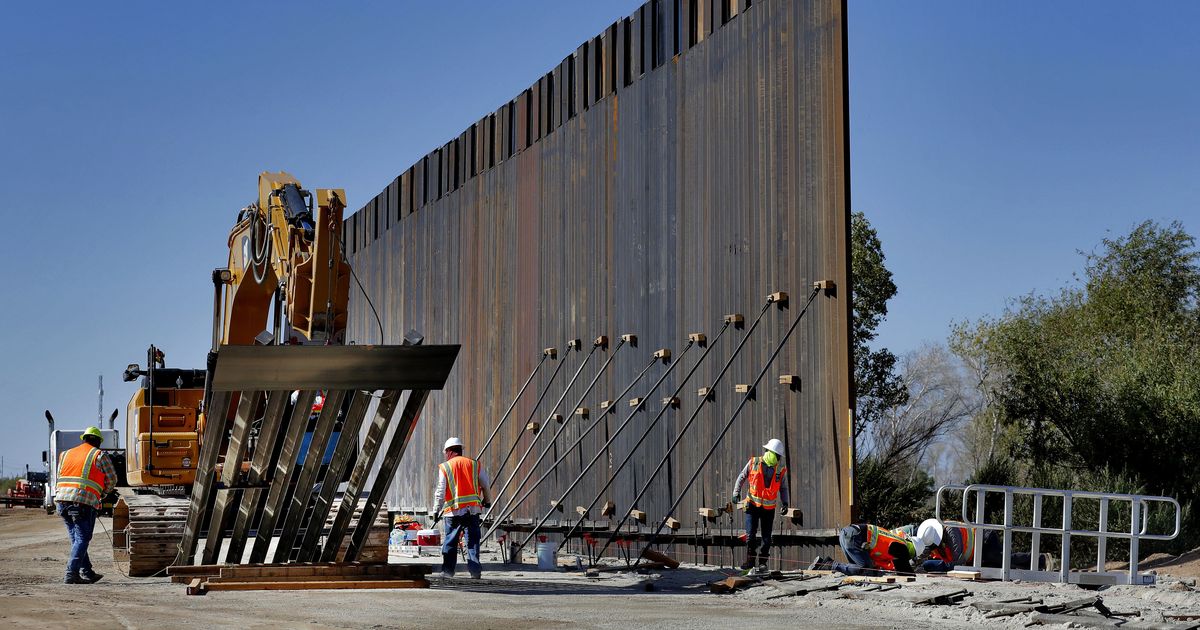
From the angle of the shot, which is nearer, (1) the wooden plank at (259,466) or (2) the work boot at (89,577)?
(1) the wooden plank at (259,466)

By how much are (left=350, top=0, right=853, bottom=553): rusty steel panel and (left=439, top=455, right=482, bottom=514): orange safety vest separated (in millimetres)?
4391

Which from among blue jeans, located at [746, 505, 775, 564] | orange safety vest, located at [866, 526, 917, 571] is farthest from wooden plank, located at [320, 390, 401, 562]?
orange safety vest, located at [866, 526, 917, 571]

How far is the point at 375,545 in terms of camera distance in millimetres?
17250

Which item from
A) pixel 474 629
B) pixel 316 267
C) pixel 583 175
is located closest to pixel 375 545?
pixel 316 267

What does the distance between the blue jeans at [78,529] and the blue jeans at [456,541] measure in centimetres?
Answer: 391

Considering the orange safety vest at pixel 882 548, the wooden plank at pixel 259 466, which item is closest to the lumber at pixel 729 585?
the orange safety vest at pixel 882 548

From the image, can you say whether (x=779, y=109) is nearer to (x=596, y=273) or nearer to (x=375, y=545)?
(x=596, y=273)

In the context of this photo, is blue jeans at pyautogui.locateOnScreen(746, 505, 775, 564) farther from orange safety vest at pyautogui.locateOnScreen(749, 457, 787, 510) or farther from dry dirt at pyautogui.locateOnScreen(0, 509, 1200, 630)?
dry dirt at pyautogui.locateOnScreen(0, 509, 1200, 630)

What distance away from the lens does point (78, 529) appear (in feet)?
50.5

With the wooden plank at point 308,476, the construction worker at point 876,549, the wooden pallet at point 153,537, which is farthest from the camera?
the wooden pallet at point 153,537

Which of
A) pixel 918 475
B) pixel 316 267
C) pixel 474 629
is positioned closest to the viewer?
pixel 474 629

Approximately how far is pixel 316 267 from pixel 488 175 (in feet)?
47.3

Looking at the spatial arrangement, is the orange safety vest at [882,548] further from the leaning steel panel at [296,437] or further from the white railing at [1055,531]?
the leaning steel panel at [296,437]

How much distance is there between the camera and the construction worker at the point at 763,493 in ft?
58.0
